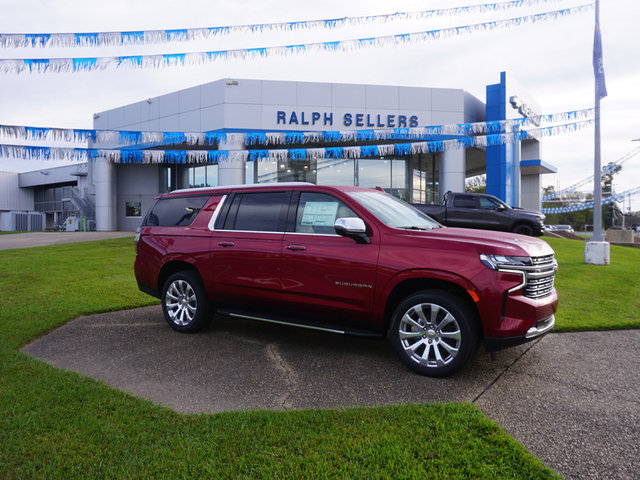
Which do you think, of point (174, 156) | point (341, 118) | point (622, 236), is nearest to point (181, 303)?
point (174, 156)

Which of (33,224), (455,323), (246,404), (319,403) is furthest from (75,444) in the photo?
(33,224)

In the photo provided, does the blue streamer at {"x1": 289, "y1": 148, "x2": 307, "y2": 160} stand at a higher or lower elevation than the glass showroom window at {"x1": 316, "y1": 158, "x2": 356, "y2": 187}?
lower

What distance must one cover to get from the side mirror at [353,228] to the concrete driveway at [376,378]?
1285mm

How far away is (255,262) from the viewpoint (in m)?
4.91

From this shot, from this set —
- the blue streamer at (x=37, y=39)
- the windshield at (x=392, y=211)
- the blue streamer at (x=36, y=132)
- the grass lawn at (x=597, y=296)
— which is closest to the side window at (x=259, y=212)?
the windshield at (x=392, y=211)

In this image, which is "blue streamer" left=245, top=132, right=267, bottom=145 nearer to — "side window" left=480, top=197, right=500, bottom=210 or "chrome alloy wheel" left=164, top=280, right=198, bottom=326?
"chrome alloy wheel" left=164, top=280, right=198, bottom=326

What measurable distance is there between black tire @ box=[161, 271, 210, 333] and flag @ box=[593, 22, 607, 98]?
495 inches

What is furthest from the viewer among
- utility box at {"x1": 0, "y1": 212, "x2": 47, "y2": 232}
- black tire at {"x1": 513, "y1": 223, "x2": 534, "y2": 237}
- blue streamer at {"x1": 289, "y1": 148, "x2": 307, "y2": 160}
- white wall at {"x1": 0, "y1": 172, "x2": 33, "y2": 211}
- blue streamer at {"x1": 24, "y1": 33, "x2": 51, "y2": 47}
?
white wall at {"x1": 0, "y1": 172, "x2": 33, "y2": 211}

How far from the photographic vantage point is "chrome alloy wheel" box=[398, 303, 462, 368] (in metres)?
3.95

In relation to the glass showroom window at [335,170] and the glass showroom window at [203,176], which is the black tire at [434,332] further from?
the glass showroom window at [203,176]

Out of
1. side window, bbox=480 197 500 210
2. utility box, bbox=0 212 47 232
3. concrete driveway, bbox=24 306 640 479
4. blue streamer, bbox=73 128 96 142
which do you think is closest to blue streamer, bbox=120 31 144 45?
blue streamer, bbox=73 128 96 142

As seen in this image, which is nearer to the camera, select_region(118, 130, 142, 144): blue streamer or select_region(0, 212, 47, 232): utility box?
select_region(118, 130, 142, 144): blue streamer

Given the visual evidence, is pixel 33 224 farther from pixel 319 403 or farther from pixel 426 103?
pixel 319 403

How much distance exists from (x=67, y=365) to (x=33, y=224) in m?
53.8
